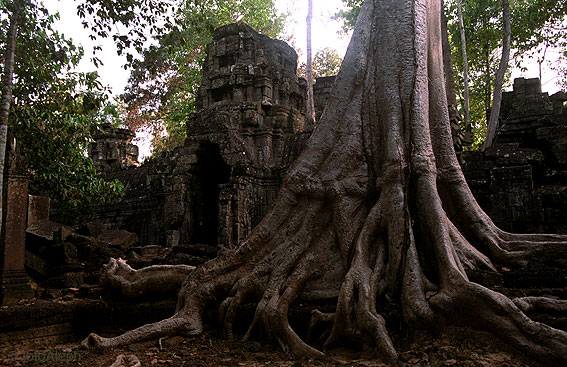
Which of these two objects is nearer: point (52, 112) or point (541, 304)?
point (541, 304)

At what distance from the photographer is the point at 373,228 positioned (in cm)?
362

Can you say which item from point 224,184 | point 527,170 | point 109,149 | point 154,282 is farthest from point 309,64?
point 154,282

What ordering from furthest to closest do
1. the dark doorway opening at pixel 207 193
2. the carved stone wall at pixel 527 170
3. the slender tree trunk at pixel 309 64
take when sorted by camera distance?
the slender tree trunk at pixel 309 64, the dark doorway opening at pixel 207 193, the carved stone wall at pixel 527 170

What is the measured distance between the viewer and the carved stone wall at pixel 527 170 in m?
6.34

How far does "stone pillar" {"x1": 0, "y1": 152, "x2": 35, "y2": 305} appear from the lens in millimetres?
5105

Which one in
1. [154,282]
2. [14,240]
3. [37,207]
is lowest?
[154,282]

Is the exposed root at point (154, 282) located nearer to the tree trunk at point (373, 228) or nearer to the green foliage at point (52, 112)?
the tree trunk at point (373, 228)

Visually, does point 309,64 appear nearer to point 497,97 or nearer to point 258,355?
point 497,97

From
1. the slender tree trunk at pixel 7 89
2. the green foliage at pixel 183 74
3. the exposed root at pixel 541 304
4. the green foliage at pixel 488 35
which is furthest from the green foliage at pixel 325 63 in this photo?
the exposed root at pixel 541 304

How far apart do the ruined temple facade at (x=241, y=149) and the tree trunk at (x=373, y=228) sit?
3.50 meters

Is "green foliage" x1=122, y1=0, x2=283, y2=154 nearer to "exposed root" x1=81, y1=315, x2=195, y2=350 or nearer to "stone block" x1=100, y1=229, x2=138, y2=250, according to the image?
"stone block" x1=100, y1=229, x2=138, y2=250

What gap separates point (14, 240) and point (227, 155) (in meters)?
6.45

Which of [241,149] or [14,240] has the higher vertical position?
[241,149]

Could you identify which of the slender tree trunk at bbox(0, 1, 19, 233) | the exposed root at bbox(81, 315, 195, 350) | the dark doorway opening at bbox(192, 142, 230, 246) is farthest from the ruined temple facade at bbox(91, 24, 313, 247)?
the exposed root at bbox(81, 315, 195, 350)
